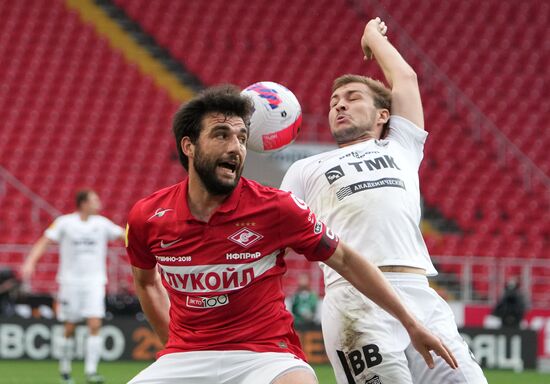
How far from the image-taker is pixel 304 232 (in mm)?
4547

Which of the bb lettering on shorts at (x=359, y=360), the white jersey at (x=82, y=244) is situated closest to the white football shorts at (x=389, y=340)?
the bb lettering on shorts at (x=359, y=360)

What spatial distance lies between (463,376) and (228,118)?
5.44ft

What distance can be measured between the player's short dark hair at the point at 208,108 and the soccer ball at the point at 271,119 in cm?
113

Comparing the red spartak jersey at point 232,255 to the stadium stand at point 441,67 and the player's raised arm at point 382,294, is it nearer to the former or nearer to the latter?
the player's raised arm at point 382,294

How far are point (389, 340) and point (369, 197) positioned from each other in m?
0.73

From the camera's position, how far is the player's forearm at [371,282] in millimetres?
4402

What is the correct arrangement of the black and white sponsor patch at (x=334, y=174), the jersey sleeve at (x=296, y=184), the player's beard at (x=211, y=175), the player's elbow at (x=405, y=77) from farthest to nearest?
the player's elbow at (x=405, y=77) → the jersey sleeve at (x=296, y=184) → the black and white sponsor patch at (x=334, y=174) → the player's beard at (x=211, y=175)

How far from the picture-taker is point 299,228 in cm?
455

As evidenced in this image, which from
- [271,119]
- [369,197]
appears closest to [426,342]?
[369,197]

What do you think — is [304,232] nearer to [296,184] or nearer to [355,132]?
[296,184]

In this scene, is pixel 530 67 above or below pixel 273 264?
above

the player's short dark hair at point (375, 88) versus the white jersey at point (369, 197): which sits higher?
the player's short dark hair at point (375, 88)

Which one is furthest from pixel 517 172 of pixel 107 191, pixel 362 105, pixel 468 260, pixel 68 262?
pixel 362 105

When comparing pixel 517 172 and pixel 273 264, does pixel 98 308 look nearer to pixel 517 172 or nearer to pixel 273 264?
pixel 273 264
